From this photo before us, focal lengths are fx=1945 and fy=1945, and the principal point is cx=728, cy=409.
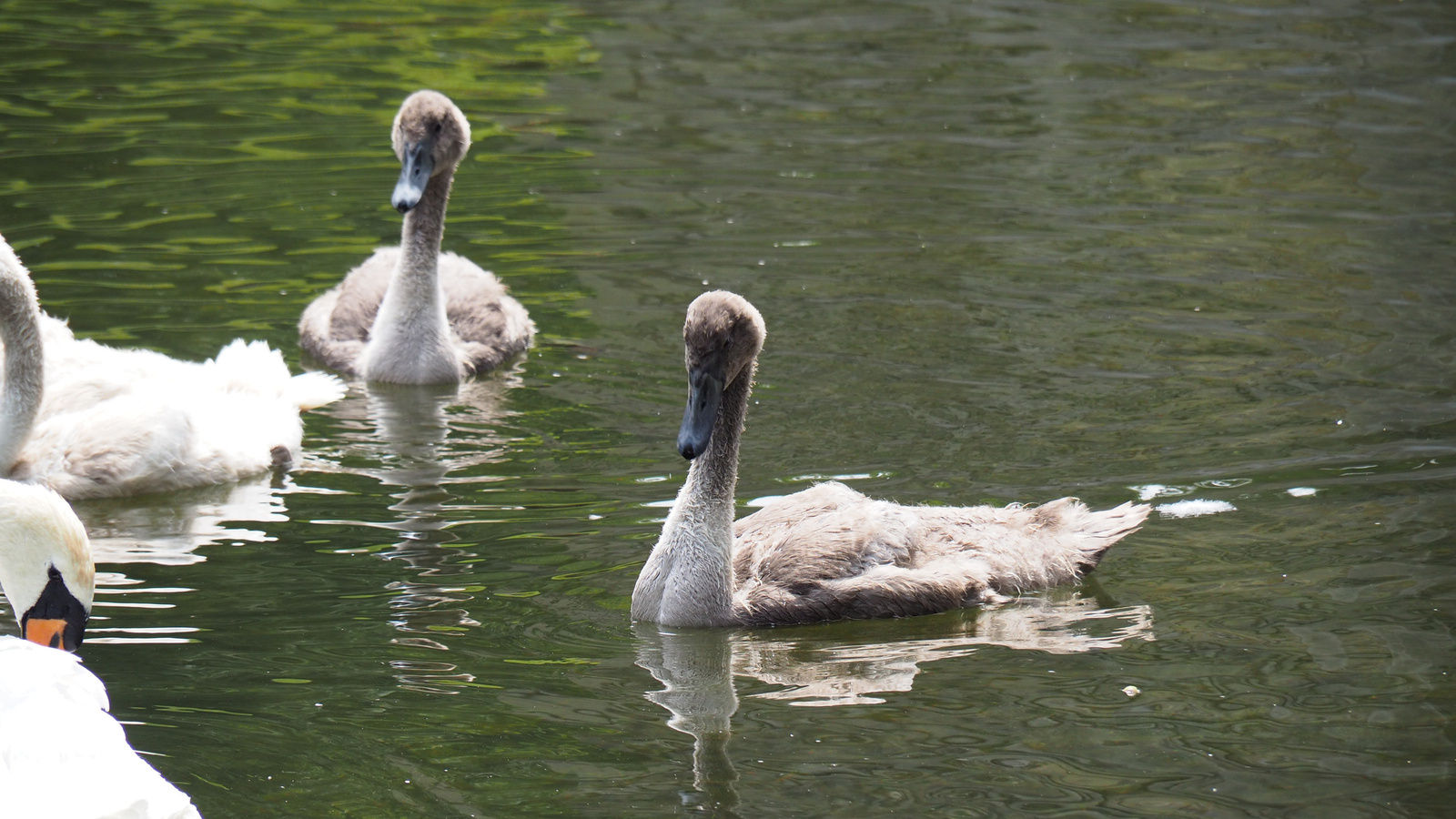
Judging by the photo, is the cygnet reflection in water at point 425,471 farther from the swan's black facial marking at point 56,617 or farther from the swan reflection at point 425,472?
the swan's black facial marking at point 56,617

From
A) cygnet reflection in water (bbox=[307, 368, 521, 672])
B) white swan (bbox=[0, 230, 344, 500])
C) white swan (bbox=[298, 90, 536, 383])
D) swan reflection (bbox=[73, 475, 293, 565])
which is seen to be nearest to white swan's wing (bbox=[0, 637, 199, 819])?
cygnet reflection in water (bbox=[307, 368, 521, 672])

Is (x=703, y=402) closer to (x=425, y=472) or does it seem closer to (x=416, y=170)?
(x=425, y=472)

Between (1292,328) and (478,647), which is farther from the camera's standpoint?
(1292,328)

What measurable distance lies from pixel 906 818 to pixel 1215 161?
36.2ft

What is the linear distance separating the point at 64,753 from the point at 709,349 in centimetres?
338

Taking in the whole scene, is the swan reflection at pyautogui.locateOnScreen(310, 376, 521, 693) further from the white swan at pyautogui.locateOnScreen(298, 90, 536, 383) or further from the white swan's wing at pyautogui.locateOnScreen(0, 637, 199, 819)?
the white swan's wing at pyautogui.locateOnScreen(0, 637, 199, 819)

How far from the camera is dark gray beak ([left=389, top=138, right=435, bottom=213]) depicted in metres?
10.8

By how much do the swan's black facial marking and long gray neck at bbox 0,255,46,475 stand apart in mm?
2983

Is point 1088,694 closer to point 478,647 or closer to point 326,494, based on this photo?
point 478,647

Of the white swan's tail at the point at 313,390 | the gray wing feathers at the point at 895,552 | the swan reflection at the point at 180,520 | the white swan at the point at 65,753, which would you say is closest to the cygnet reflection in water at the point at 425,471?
the white swan's tail at the point at 313,390

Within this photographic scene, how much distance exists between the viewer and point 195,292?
12.2 m

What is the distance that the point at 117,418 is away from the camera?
29.9 ft

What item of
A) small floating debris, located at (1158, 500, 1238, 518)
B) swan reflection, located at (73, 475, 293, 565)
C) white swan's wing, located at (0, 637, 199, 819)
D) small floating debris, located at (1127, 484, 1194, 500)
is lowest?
swan reflection, located at (73, 475, 293, 565)

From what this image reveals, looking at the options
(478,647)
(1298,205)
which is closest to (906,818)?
(478,647)
